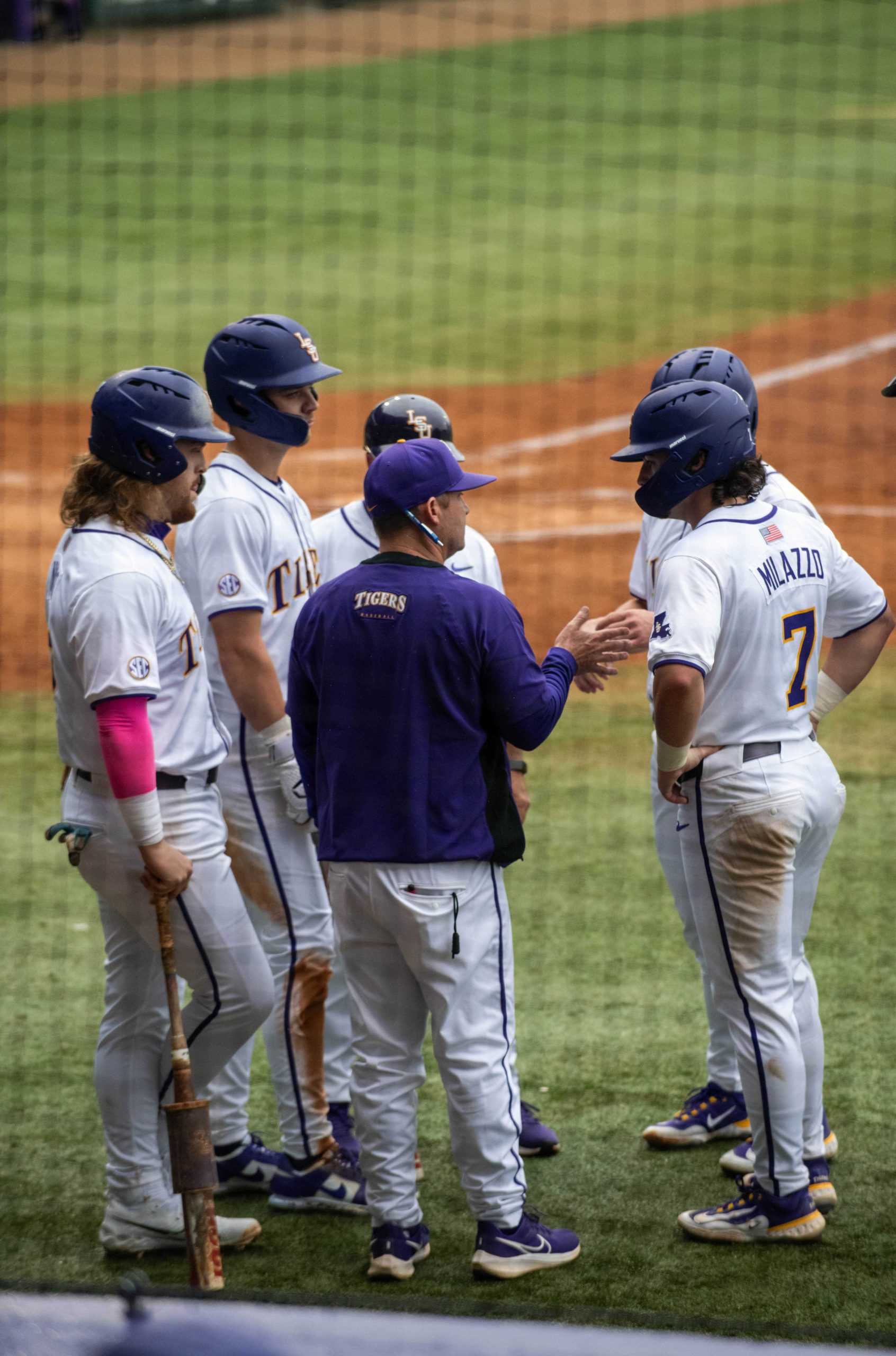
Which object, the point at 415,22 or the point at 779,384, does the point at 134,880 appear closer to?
the point at 779,384

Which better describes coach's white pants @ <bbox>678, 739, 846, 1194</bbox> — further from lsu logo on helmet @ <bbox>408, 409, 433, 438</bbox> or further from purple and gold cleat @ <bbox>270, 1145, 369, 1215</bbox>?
lsu logo on helmet @ <bbox>408, 409, 433, 438</bbox>

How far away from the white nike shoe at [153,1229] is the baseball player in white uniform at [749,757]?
0.99m

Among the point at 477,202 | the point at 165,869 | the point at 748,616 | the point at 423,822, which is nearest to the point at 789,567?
the point at 748,616

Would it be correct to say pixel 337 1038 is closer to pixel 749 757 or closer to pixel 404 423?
pixel 749 757

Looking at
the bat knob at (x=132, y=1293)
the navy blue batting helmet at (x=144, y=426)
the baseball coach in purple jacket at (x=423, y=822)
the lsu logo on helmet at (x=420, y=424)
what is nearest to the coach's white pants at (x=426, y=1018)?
the baseball coach in purple jacket at (x=423, y=822)

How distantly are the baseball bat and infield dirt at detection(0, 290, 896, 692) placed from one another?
5458 mm

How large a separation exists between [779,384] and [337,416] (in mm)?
3883

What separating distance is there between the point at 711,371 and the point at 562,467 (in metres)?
8.61

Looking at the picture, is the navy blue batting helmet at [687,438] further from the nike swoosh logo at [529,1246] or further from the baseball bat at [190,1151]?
the nike swoosh logo at [529,1246]

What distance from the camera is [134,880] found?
11.0ft

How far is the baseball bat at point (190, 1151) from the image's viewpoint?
319cm

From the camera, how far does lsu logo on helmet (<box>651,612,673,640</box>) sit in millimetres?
3230

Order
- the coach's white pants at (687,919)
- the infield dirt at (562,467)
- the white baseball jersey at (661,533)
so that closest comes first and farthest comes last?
the white baseball jersey at (661,533) < the coach's white pants at (687,919) < the infield dirt at (562,467)

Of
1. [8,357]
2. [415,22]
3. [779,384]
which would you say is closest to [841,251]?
[779,384]
